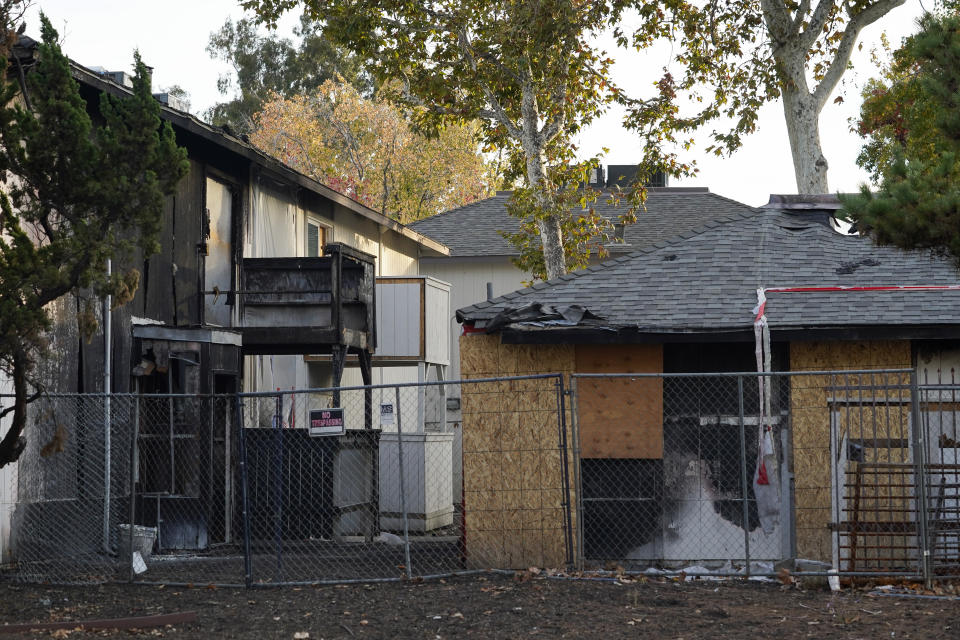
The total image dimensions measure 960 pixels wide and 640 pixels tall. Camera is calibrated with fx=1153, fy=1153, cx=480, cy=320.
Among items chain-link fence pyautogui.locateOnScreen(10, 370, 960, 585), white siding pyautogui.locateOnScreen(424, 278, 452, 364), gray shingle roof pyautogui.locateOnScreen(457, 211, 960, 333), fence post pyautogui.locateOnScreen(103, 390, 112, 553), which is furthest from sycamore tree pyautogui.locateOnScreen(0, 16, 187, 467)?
white siding pyautogui.locateOnScreen(424, 278, 452, 364)

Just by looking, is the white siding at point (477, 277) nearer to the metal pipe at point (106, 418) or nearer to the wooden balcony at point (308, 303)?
the wooden balcony at point (308, 303)

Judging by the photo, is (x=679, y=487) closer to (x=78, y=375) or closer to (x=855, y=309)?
(x=855, y=309)

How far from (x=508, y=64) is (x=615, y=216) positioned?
962 centimetres

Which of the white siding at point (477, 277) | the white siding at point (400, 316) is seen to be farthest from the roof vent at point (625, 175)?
the white siding at point (400, 316)

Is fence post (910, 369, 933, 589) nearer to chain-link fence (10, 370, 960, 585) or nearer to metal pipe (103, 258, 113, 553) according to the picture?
chain-link fence (10, 370, 960, 585)

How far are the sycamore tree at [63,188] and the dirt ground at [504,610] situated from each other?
1952 mm

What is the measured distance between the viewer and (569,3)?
67.1ft

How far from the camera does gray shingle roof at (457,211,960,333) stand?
1220cm

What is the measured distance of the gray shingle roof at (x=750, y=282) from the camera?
12.2 m

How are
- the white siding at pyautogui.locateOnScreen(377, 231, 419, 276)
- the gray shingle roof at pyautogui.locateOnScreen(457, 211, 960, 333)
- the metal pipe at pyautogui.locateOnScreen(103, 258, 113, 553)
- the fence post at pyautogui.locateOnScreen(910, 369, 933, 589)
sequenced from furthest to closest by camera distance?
the white siding at pyautogui.locateOnScreen(377, 231, 419, 276)
the metal pipe at pyautogui.locateOnScreen(103, 258, 113, 553)
the gray shingle roof at pyautogui.locateOnScreen(457, 211, 960, 333)
the fence post at pyautogui.locateOnScreen(910, 369, 933, 589)

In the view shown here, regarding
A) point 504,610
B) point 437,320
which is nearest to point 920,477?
point 504,610

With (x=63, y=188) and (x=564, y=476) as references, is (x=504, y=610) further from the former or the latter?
(x=63, y=188)

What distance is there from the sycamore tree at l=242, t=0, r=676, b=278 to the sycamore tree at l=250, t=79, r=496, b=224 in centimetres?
2153

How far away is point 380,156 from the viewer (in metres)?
45.3
